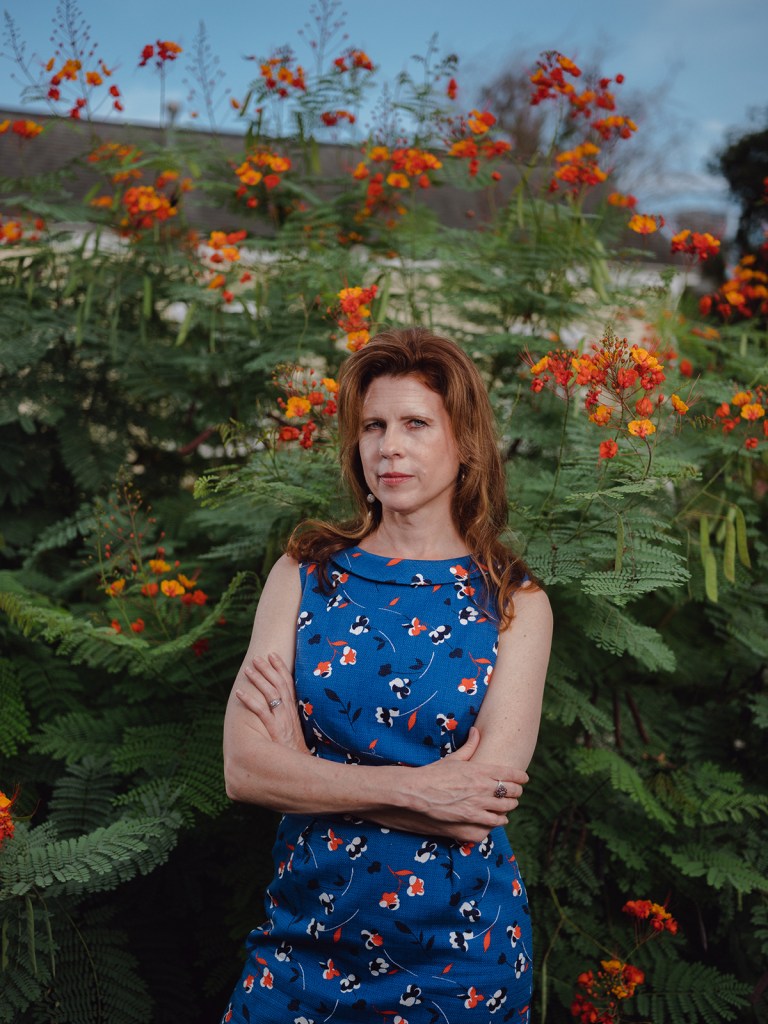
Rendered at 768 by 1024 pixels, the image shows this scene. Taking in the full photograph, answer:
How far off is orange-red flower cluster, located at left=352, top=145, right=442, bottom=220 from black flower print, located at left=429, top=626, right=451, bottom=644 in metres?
1.82

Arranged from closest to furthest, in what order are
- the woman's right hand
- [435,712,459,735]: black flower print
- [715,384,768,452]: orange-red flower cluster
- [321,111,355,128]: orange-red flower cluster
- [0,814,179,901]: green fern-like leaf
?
the woman's right hand
[435,712,459,735]: black flower print
[0,814,179,901]: green fern-like leaf
[715,384,768,452]: orange-red flower cluster
[321,111,355,128]: orange-red flower cluster

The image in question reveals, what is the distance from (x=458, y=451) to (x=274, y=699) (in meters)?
0.63

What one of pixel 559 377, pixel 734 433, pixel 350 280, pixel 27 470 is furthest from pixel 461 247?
pixel 27 470

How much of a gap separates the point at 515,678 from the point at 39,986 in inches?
52.4

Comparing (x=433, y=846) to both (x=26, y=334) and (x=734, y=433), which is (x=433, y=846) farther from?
(x=26, y=334)

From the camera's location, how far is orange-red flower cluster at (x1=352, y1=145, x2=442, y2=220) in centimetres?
320

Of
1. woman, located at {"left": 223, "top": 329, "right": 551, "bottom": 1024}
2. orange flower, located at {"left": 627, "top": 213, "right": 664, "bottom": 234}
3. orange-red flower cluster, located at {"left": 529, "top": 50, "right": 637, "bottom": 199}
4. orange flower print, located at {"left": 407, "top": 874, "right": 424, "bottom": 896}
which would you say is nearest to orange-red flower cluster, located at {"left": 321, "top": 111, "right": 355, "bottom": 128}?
orange-red flower cluster, located at {"left": 529, "top": 50, "right": 637, "bottom": 199}

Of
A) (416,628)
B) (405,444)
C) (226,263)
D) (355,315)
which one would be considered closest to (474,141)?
(226,263)

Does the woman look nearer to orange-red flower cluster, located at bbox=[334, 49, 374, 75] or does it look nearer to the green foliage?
the green foliage

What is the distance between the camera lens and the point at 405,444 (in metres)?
1.91

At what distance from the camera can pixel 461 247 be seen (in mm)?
3412

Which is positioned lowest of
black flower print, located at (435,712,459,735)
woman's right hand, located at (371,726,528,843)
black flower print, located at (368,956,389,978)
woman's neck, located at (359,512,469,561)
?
black flower print, located at (368,956,389,978)

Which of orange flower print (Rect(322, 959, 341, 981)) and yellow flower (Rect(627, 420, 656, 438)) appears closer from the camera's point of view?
orange flower print (Rect(322, 959, 341, 981))

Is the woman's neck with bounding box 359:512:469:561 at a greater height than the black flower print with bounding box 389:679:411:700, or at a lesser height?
greater
